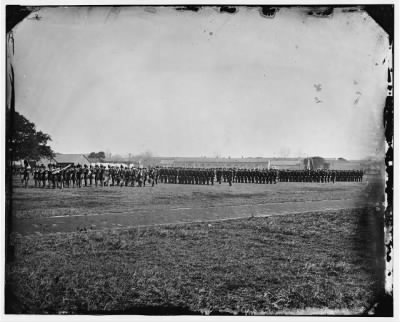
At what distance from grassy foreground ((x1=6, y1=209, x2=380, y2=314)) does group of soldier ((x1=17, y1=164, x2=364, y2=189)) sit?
0.57 m

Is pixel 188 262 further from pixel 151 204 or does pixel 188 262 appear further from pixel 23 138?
pixel 23 138

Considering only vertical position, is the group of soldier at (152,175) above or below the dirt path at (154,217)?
above

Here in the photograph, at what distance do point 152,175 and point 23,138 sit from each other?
1644 millimetres

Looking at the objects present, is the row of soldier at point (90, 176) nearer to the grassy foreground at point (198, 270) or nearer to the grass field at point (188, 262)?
the grass field at point (188, 262)

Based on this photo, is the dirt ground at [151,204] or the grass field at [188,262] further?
the dirt ground at [151,204]

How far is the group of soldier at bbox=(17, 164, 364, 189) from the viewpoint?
14.1 feet

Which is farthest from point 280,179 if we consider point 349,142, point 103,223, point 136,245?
point 103,223

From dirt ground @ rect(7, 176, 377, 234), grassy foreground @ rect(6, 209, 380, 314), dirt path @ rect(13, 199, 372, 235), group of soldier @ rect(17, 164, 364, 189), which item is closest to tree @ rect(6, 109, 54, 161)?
group of soldier @ rect(17, 164, 364, 189)

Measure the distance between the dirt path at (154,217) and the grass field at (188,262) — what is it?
0.06 meters

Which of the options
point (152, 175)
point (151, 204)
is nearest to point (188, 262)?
point (151, 204)

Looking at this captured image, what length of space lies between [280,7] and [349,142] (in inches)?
74.0

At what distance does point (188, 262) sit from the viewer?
13.6 ft

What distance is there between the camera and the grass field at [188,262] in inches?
158

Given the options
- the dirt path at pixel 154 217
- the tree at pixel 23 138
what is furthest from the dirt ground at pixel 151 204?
the tree at pixel 23 138
